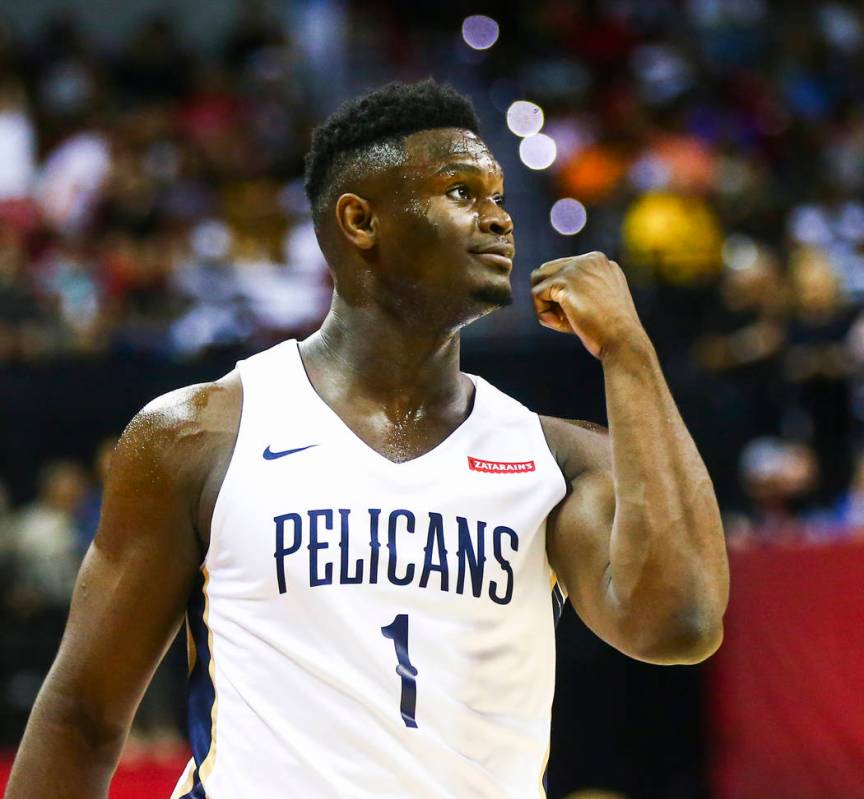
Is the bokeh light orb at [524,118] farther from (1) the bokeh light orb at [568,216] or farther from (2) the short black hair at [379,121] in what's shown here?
(2) the short black hair at [379,121]

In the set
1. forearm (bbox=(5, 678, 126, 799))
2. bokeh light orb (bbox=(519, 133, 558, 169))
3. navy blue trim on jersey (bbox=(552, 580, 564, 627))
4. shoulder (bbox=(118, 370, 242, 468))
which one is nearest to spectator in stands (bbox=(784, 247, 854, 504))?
bokeh light orb (bbox=(519, 133, 558, 169))

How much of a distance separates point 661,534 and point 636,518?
6 centimetres

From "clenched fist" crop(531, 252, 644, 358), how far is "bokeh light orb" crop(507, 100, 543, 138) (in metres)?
9.34

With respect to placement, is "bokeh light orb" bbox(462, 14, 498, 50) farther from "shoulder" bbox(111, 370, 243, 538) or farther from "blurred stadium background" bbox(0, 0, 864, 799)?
"shoulder" bbox(111, 370, 243, 538)

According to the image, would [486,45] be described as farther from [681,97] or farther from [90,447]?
[90,447]

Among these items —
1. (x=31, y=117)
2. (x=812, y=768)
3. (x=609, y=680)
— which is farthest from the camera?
(x=31, y=117)

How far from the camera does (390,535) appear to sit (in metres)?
2.97

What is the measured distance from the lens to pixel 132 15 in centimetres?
1435

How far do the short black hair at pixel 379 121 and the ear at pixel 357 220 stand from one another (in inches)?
3.7

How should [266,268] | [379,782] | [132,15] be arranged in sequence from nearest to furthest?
[379,782]
[266,268]
[132,15]

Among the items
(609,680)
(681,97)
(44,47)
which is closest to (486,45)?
(681,97)

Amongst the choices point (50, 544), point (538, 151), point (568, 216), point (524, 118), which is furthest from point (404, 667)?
point (524, 118)

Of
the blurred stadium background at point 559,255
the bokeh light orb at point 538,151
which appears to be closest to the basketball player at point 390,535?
the blurred stadium background at point 559,255

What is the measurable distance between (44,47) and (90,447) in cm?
566
